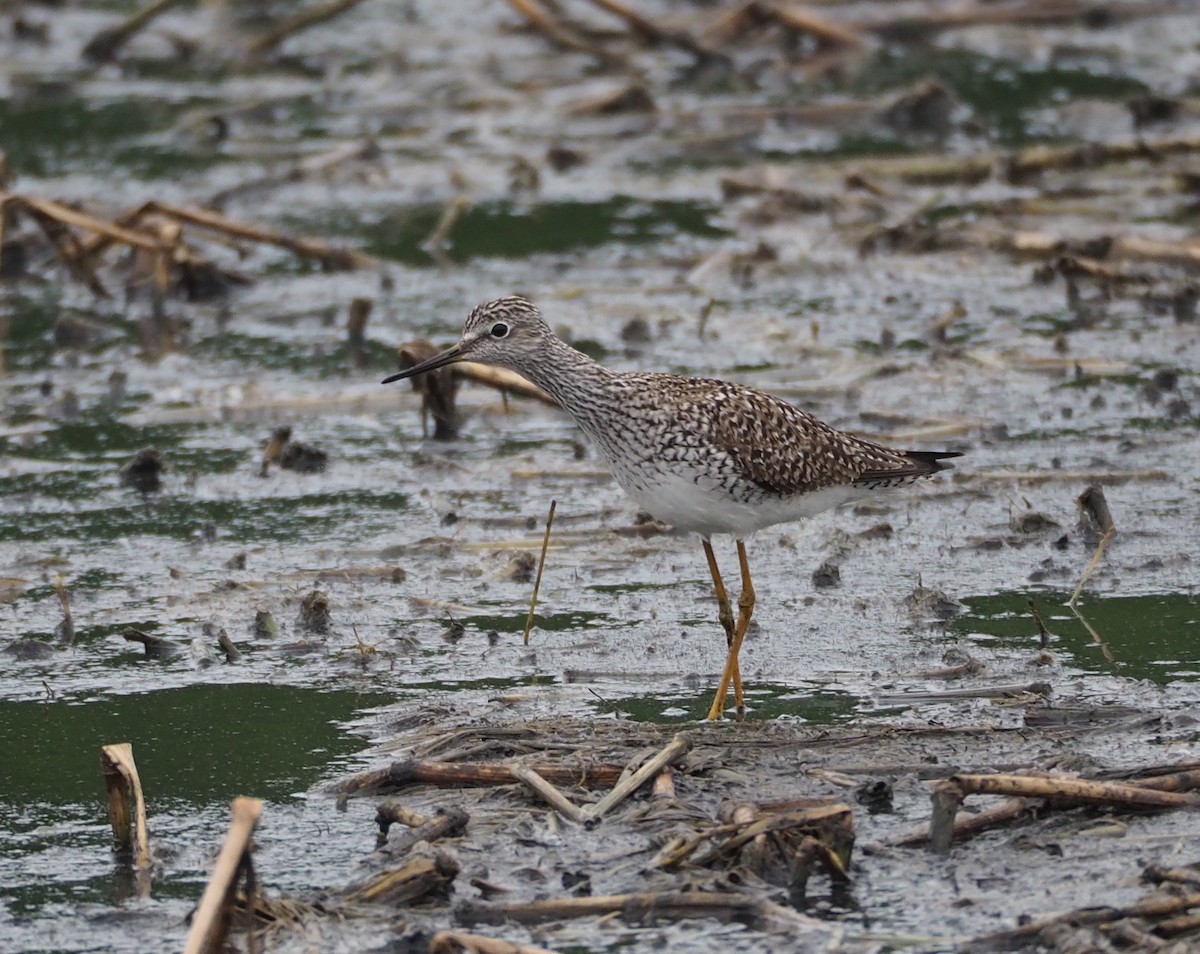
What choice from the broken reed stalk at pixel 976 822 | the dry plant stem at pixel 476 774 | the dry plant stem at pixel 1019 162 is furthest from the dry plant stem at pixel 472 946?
the dry plant stem at pixel 1019 162

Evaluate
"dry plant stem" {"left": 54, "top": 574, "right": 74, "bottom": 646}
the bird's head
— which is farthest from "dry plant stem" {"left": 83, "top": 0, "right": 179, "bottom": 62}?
the bird's head

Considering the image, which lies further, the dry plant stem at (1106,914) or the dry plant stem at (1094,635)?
the dry plant stem at (1094,635)

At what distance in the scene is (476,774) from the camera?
643cm

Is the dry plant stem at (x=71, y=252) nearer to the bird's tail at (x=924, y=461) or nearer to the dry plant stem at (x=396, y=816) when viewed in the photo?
the bird's tail at (x=924, y=461)

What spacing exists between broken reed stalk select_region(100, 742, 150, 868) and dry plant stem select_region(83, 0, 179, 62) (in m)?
14.2

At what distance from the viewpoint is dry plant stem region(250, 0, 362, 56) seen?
18.2m

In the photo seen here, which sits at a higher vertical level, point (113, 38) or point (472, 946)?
point (113, 38)

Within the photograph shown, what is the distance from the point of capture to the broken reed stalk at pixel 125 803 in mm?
6031

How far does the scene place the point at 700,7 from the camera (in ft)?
67.7

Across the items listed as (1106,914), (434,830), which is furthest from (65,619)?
(1106,914)

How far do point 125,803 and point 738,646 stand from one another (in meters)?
2.41

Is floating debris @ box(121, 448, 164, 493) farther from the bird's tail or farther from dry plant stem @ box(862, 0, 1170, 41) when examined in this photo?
dry plant stem @ box(862, 0, 1170, 41)

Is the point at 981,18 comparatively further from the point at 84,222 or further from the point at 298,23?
the point at 84,222

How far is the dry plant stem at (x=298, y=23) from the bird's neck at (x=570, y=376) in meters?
11.1
